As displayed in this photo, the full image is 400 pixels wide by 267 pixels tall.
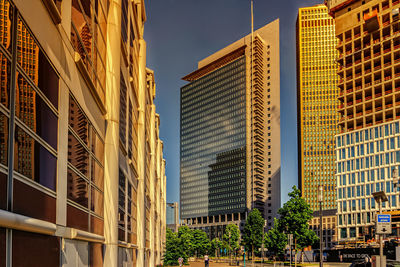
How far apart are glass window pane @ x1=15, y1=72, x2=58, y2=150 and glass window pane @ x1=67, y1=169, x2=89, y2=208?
201cm

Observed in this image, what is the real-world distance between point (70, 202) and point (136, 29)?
856 inches

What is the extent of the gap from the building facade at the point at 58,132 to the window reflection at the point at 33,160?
17 millimetres

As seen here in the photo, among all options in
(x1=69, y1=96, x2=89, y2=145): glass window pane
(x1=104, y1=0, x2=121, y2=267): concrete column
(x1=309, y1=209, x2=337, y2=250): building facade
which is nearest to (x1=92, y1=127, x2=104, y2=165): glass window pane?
(x1=104, y1=0, x2=121, y2=267): concrete column

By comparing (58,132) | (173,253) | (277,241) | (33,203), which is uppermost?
(58,132)

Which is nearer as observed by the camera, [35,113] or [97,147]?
[35,113]

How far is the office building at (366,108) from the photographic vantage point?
82.9 meters

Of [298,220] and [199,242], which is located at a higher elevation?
[298,220]

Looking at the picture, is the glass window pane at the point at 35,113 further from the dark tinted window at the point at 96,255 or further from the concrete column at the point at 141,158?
the concrete column at the point at 141,158

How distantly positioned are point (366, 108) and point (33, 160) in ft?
288

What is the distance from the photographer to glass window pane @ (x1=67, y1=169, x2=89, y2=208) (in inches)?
435

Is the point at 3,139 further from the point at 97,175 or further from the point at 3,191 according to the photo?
the point at 97,175

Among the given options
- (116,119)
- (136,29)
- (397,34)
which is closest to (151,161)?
(136,29)

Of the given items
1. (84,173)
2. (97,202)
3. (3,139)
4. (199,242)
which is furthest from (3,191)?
(199,242)

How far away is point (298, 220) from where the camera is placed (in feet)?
202
